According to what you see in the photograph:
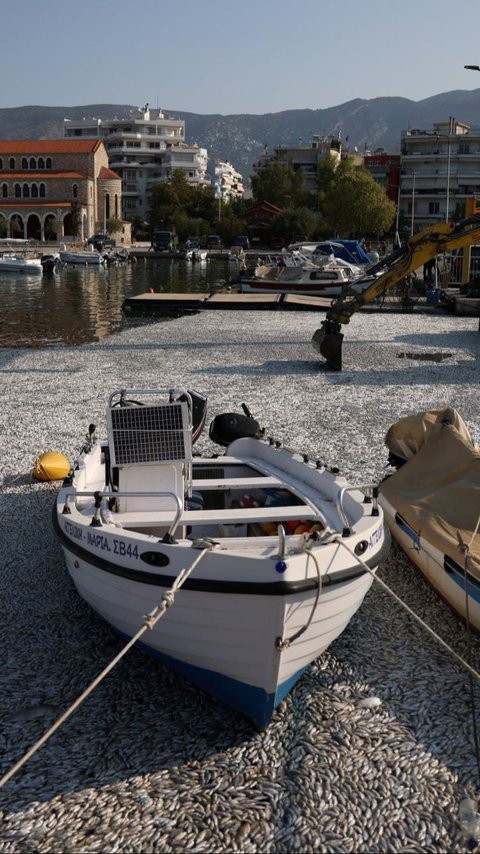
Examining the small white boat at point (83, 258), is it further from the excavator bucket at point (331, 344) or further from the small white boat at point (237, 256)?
the excavator bucket at point (331, 344)

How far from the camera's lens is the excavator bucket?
19.8 metres

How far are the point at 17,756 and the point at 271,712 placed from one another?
67.7 inches

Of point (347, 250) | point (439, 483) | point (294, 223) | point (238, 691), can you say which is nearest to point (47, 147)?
point (294, 223)

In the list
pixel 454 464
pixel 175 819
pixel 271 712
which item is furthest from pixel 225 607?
pixel 454 464

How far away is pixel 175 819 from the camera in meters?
4.98

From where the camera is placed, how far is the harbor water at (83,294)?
30.5 m

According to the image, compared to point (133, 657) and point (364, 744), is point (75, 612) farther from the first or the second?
point (364, 744)

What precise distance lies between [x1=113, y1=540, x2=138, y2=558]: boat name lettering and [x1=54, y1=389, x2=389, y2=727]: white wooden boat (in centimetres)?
1

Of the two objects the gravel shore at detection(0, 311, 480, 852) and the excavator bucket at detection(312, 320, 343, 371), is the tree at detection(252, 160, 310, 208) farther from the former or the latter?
the gravel shore at detection(0, 311, 480, 852)

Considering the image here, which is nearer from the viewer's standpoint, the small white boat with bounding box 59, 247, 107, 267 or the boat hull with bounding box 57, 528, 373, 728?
the boat hull with bounding box 57, 528, 373, 728

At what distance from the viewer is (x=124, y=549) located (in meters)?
6.05

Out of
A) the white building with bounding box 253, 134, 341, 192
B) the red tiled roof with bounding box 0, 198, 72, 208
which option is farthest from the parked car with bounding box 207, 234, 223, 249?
the white building with bounding box 253, 134, 341, 192

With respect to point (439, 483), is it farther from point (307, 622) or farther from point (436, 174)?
point (436, 174)

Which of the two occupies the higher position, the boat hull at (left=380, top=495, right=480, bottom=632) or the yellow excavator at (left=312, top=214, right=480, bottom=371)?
the yellow excavator at (left=312, top=214, right=480, bottom=371)
